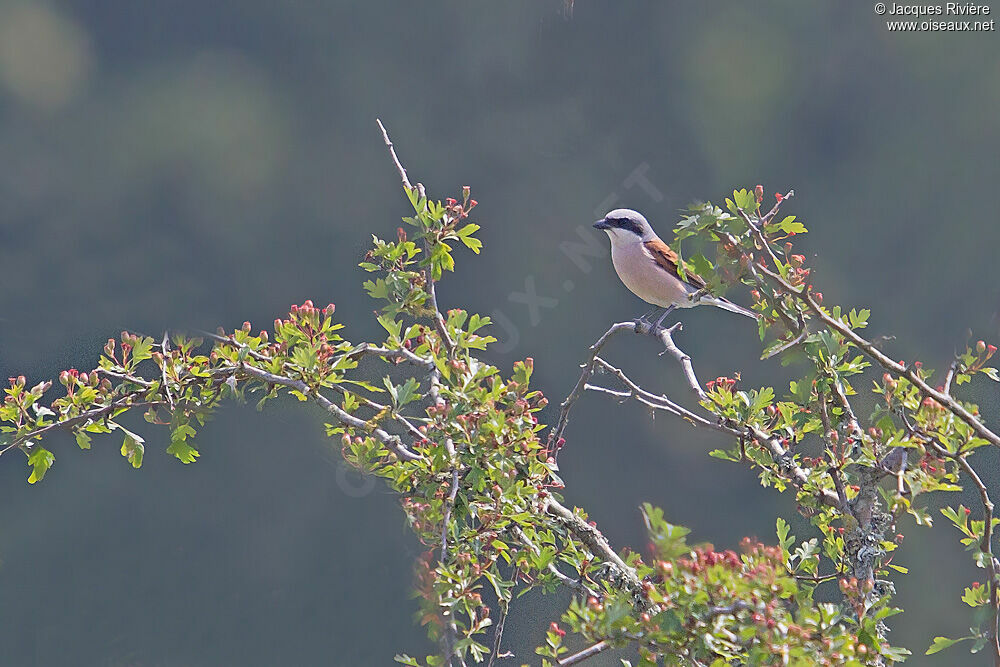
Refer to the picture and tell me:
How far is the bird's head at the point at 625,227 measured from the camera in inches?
98.7

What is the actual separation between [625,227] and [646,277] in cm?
16

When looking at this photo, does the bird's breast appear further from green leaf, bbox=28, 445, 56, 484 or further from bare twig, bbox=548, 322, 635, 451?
green leaf, bbox=28, 445, 56, 484

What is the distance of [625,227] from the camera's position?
2527 mm

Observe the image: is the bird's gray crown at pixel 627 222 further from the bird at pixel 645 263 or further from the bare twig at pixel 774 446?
the bare twig at pixel 774 446

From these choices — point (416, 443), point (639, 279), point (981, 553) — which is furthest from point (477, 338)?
point (639, 279)

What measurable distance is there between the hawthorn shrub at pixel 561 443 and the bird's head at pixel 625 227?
1.01 meters

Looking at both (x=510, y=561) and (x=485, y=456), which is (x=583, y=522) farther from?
(x=485, y=456)

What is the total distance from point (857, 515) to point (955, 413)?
0.67 ft

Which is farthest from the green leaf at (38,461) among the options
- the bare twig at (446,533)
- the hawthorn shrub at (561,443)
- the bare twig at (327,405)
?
the bare twig at (446,533)

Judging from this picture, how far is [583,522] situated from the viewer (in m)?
1.44

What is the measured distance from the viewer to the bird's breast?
2.41 m

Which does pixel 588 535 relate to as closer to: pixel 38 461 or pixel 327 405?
pixel 327 405

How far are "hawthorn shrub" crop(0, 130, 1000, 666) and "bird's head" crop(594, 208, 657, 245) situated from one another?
101 centimetres

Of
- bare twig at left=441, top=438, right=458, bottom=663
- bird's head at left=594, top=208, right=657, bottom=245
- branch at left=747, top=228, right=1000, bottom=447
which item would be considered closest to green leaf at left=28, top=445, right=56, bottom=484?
bare twig at left=441, top=438, right=458, bottom=663
